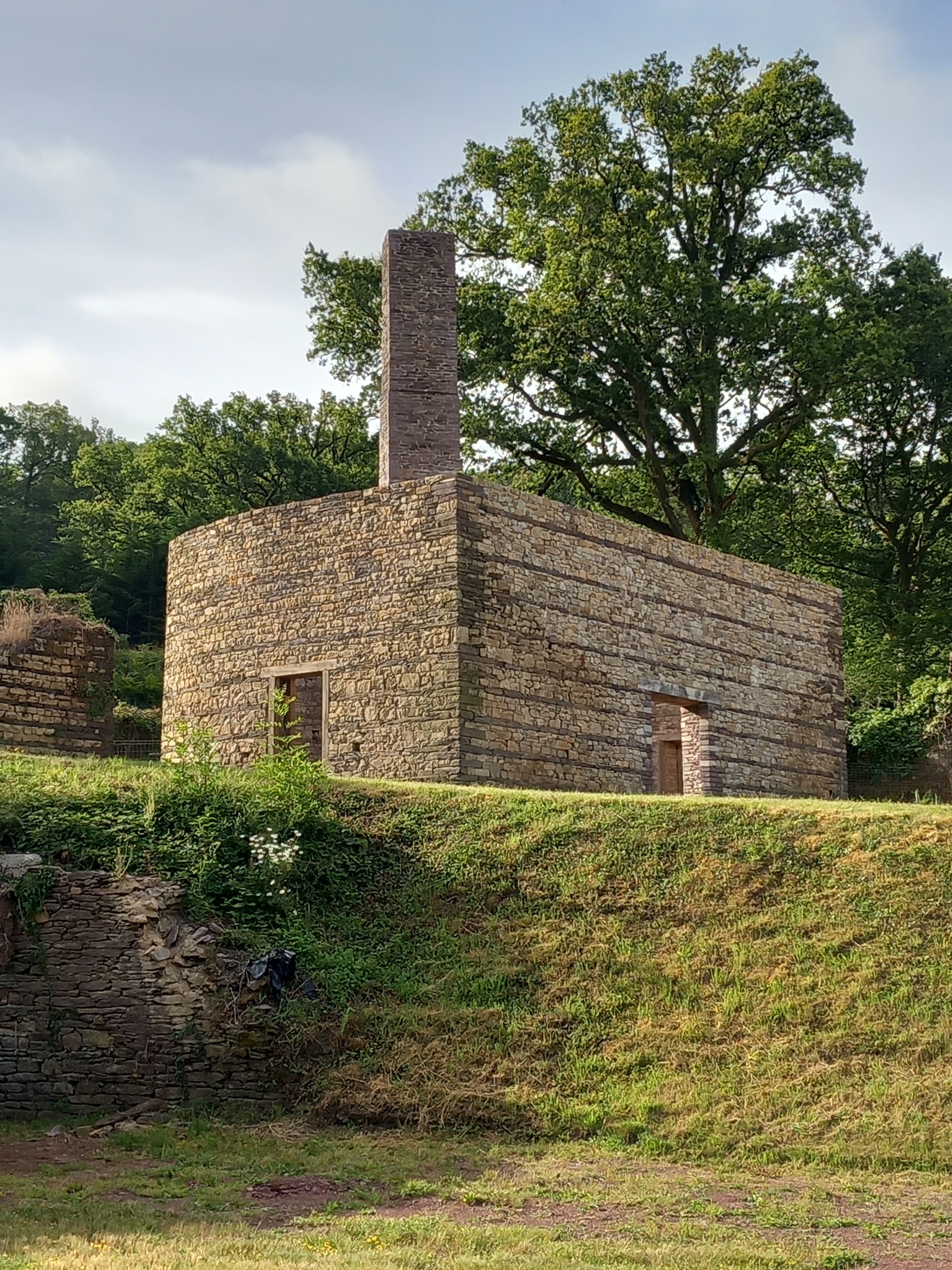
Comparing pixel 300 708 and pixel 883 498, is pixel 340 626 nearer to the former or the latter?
pixel 300 708

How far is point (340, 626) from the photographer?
1852 cm

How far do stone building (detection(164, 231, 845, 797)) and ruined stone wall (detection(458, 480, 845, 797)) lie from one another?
3 cm

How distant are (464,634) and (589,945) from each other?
18.6 ft

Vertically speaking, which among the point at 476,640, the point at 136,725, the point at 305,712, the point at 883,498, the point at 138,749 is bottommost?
the point at 138,749

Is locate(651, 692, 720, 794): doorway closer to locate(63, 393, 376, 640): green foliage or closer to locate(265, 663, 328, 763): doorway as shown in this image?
locate(265, 663, 328, 763): doorway

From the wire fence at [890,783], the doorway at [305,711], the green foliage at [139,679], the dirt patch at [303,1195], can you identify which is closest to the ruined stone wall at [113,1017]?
the dirt patch at [303,1195]

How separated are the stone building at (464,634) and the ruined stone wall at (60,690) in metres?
0.98

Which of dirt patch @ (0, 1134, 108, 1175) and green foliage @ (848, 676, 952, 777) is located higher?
green foliage @ (848, 676, 952, 777)

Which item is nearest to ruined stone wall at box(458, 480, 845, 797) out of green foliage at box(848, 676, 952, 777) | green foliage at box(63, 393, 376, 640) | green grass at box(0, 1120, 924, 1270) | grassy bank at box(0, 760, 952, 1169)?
grassy bank at box(0, 760, 952, 1169)

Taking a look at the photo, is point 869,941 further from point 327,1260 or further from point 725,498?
point 725,498

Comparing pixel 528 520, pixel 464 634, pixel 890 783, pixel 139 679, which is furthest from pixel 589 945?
pixel 139 679

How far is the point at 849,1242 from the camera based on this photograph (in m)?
8.38

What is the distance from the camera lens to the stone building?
58.3 ft

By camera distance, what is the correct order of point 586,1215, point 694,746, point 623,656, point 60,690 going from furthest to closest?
point 694,746 < point 60,690 < point 623,656 < point 586,1215
